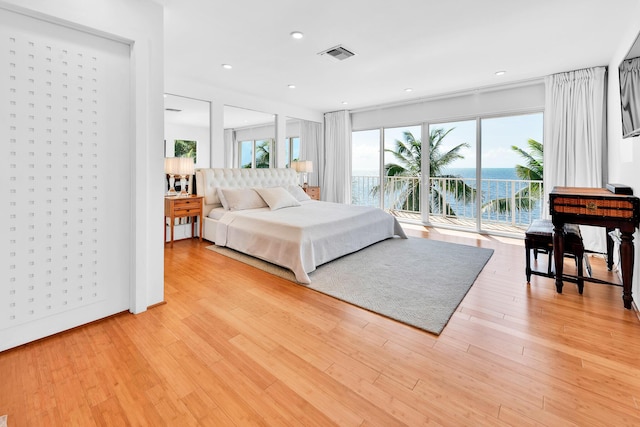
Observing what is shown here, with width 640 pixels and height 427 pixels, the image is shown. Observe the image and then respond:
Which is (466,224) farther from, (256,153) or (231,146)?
(231,146)

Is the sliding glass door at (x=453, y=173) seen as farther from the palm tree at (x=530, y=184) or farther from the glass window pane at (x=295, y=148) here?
the glass window pane at (x=295, y=148)

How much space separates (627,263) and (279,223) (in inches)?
121

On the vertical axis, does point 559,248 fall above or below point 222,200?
below

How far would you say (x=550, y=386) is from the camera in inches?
59.0

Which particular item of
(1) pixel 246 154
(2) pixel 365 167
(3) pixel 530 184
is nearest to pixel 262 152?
(1) pixel 246 154

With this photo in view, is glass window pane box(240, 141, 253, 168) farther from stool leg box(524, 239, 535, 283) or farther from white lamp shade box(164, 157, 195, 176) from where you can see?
stool leg box(524, 239, 535, 283)

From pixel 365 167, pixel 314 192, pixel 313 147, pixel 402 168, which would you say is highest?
pixel 313 147

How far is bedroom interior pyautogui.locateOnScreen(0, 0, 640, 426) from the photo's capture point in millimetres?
1402

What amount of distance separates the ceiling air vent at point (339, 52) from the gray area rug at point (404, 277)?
2.47 m

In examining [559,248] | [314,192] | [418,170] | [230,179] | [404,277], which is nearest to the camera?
[559,248]

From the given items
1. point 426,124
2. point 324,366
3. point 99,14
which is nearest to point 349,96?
point 426,124

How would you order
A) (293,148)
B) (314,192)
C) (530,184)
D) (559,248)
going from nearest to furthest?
(559,248) < (530,184) < (314,192) < (293,148)

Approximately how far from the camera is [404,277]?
3051 mm

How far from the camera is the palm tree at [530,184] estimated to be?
5105 mm
